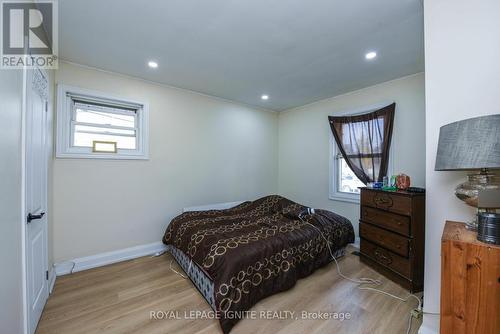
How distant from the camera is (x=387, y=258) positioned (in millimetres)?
2332

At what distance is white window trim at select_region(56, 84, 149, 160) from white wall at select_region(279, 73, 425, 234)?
107 inches

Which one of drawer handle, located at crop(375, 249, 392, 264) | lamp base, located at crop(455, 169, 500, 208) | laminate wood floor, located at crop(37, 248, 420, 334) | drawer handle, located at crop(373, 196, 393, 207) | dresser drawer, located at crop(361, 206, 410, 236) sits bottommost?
laminate wood floor, located at crop(37, 248, 420, 334)

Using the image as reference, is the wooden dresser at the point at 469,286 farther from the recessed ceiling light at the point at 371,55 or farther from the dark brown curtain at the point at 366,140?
the dark brown curtain at the point at 366,140

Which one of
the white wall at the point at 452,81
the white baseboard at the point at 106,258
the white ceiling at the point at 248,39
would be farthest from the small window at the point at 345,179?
the white baseboard at the point at 106,258

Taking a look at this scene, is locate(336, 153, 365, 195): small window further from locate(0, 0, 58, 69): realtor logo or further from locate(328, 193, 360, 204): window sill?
locate(0, 0, 58, 69): realtor logo

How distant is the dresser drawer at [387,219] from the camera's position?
2144 millimetres

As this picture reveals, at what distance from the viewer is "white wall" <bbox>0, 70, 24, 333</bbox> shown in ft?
3.42

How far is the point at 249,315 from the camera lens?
5.84 feet

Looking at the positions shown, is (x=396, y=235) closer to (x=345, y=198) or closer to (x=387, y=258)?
(x=387, y=258)

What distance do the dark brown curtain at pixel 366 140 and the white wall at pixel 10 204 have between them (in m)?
3.65

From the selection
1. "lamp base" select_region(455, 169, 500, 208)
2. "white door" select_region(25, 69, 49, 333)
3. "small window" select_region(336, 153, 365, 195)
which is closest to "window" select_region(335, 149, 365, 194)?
"small window" select_region(336, 153, 365, 195)

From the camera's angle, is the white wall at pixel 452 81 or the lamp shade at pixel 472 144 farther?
the white wall at pixel 452 81

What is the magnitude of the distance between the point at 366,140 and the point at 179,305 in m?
3.22


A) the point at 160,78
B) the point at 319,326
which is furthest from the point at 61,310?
the point at 160,78
